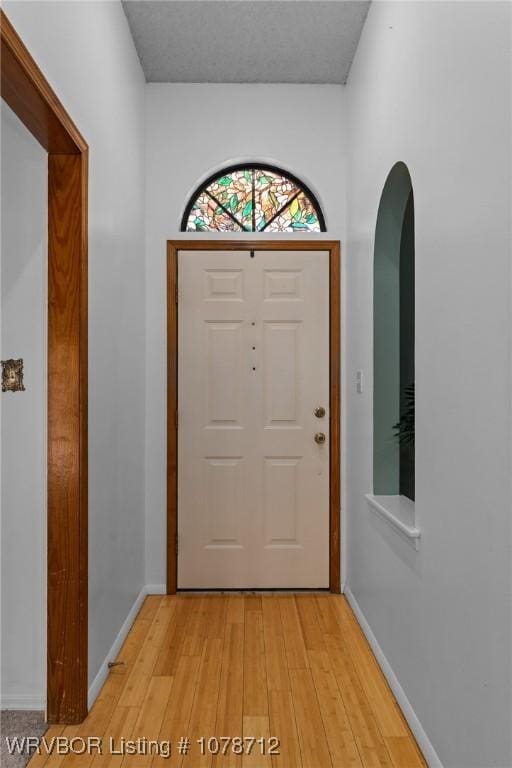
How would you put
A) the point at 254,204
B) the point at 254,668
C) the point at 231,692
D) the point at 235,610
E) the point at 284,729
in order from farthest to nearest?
the point at 254,204
the point at 235,610
the point at 254,668
the point at 231,692
the point at 284,729

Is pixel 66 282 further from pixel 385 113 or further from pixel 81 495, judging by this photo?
pixel 385 113

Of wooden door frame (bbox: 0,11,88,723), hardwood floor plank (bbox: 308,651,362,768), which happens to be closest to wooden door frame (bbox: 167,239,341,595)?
hardwood floor plank (bbox: 308,651,362,768)

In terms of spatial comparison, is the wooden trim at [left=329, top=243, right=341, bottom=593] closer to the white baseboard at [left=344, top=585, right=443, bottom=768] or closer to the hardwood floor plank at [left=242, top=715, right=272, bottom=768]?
the white baseboard at [left=344, top=585, right=443, bottom=768]

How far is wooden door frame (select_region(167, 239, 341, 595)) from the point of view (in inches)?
135

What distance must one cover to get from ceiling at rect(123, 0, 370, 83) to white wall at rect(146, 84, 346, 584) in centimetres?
9

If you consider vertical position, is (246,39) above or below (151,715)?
above

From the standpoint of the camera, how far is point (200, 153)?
3461mm

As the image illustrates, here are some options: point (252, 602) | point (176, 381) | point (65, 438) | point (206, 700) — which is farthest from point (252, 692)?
point (176, 381)

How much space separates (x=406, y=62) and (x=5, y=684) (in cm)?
266

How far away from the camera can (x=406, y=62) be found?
217 centimetres

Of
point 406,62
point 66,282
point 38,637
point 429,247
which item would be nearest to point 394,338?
point 429,247

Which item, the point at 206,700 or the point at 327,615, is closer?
the point at 206,700

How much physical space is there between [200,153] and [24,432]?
2.06 metres

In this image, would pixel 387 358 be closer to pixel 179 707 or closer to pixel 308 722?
pixel 308 722
